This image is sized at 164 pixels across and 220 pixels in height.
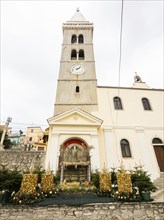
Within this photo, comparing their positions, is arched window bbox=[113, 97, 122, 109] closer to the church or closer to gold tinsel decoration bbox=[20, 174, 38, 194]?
the church

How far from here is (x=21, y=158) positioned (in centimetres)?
1284

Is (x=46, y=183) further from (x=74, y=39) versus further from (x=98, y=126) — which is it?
(x=74, y=39)

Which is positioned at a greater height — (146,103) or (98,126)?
(146,103)

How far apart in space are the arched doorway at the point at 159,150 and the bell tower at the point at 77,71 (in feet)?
21.0

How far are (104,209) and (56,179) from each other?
5.01 metres

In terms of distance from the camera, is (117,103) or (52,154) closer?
(52,154)

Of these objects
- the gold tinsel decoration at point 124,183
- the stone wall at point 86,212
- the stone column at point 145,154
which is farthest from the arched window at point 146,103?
the stone wall at point 86,212

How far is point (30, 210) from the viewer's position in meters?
5.65

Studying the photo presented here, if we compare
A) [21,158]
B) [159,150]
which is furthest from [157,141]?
[21,158]

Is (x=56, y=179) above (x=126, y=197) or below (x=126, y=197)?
above

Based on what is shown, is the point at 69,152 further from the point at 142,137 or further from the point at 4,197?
the point at 142,137

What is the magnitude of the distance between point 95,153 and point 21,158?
668cm

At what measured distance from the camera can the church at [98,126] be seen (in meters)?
11.4

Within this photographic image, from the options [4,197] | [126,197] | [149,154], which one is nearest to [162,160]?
[149,154]
